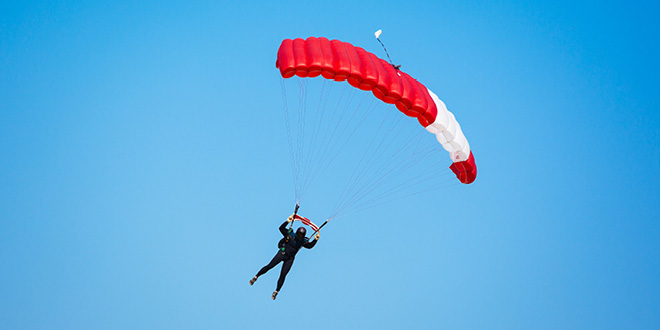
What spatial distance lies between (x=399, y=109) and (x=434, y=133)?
118 centimetres

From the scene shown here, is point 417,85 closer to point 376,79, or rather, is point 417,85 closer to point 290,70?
point 376,79

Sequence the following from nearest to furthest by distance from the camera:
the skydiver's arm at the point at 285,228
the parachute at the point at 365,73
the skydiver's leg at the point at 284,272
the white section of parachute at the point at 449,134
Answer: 1. the parachute at the point at 365,73
2. the skydiver's arm at the point at 285,228
3. the skydiver's leg at the point at 284,272
4. the white section of parachute at the point at 449,134

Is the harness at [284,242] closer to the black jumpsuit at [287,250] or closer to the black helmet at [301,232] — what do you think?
the black jumpsuit at [287,250]

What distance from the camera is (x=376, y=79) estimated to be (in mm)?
12977

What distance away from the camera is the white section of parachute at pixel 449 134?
1400 cm

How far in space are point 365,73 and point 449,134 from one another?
7.72 ft

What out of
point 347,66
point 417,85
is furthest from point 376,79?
point 417,85

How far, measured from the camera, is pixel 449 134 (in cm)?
1422

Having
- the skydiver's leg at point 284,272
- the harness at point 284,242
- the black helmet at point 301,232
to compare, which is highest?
the black helmet at point 301,232

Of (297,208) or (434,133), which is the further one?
(434,133)

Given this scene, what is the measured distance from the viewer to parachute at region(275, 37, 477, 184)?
12.9 m

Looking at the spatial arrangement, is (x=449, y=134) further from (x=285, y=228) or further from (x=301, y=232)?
(x=285, y=228)

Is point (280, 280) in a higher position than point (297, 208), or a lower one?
lower

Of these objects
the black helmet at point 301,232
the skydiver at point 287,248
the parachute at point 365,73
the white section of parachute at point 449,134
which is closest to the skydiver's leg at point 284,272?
the skydiver at point 287,248
